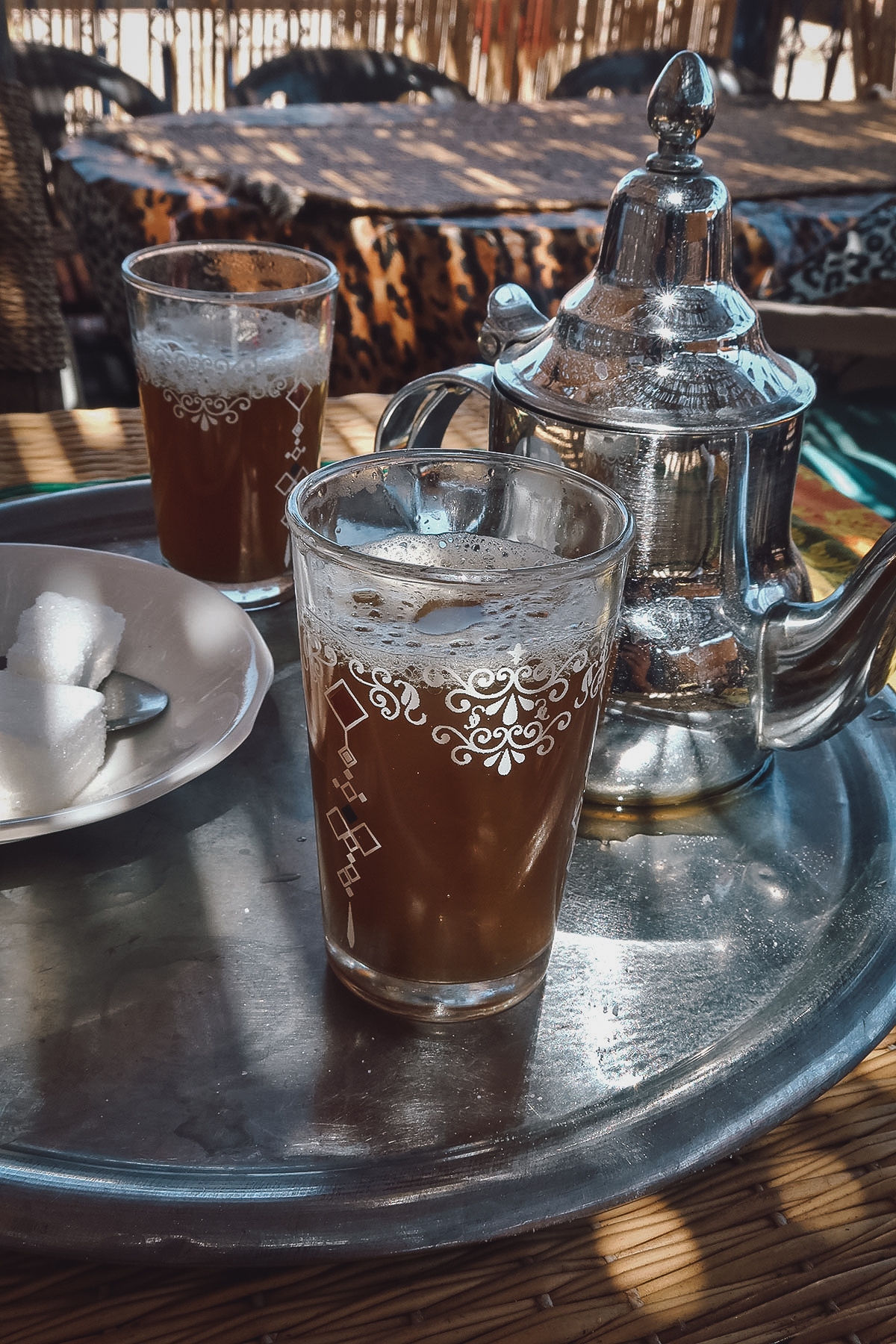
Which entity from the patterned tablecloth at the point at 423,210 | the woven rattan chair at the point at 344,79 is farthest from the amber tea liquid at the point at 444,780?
the woven rattan chair at the point at 344,79

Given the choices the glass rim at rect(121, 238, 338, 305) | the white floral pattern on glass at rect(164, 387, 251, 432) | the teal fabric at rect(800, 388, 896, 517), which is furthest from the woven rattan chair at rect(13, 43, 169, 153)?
the white floral pattern on glass at rect(164, 387, 251, 432)

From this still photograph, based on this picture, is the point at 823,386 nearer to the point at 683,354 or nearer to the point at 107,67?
the point at 683,354

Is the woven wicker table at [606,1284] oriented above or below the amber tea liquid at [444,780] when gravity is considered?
below

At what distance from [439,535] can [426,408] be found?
201 mm

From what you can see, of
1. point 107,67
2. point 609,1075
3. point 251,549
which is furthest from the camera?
point 107,67

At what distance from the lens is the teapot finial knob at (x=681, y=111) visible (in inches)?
22.2

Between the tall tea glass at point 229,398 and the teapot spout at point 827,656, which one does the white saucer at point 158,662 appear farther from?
the teapot spout at point 827,656

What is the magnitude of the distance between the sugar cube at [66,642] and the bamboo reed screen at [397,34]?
423 centimetres

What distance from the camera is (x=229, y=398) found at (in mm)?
737

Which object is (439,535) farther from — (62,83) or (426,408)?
(62,83)

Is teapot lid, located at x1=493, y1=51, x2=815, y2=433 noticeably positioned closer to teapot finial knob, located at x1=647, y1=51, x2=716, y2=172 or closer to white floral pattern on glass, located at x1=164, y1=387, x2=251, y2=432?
teapot finial knob, located at x1=647, y1=51, x2=716, y2=172

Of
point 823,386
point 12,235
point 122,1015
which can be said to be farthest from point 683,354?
point 823,386

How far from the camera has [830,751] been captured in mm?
670

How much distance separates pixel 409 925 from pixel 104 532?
51 centimetres
